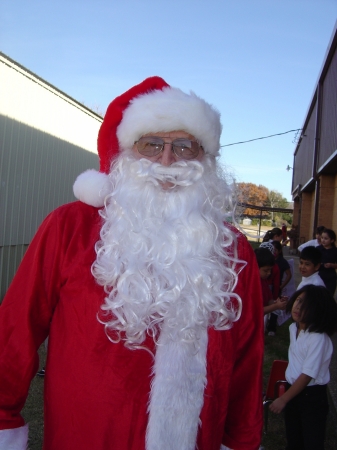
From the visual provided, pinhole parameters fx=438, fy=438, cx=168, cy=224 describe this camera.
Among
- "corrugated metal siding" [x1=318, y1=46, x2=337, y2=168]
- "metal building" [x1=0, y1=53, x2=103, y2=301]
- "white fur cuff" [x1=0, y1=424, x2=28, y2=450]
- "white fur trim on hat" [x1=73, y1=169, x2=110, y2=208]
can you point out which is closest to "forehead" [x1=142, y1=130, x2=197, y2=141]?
"white fur trim on hat" [x1=73, y1=169, x2=110, y2=208]

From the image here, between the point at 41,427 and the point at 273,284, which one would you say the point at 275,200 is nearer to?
the point at 273,284

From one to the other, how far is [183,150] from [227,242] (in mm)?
438

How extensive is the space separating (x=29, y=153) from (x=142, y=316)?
5859 mm

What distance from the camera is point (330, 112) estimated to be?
1252cm

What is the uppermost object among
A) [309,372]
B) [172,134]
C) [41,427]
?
[172,134]

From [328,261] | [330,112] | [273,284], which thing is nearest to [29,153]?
[273,284]

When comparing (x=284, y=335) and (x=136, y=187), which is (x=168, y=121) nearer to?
(x=136, y=187)

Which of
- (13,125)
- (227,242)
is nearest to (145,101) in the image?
(227,242)

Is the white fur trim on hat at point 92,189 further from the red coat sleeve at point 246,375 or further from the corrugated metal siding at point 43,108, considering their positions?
the corrugated metal siding at point 43,108

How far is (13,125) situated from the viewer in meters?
6.40

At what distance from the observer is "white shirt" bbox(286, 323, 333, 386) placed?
2.77 meters

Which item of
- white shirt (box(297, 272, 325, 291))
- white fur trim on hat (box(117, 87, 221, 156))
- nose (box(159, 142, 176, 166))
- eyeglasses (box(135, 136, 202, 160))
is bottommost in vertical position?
white shirt (box(297, 272, 325, 291))

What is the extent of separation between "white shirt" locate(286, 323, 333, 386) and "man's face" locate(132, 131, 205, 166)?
158 centimetres

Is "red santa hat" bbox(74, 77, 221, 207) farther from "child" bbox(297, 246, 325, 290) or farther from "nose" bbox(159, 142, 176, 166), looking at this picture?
"child" bbox(297, 246, 325, 290)
